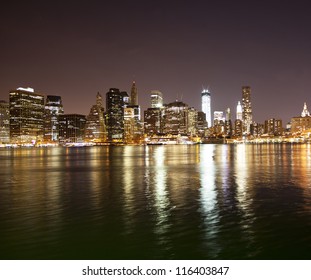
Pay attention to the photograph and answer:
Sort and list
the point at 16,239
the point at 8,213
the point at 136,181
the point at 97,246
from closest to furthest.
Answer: the point at 97,246, the point at 16,239, the point at 8,213, the point at 136,181

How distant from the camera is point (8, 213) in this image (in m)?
23.8

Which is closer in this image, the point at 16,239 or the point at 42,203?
the point at 16,239

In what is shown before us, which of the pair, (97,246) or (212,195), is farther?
(212,195)

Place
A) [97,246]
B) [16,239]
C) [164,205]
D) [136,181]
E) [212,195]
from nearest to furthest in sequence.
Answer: [97,246], [16,239], [164,205], [212,195], [136,181]

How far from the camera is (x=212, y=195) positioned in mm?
30047

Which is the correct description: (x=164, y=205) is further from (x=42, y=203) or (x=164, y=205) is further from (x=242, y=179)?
(x=242, y=179)
